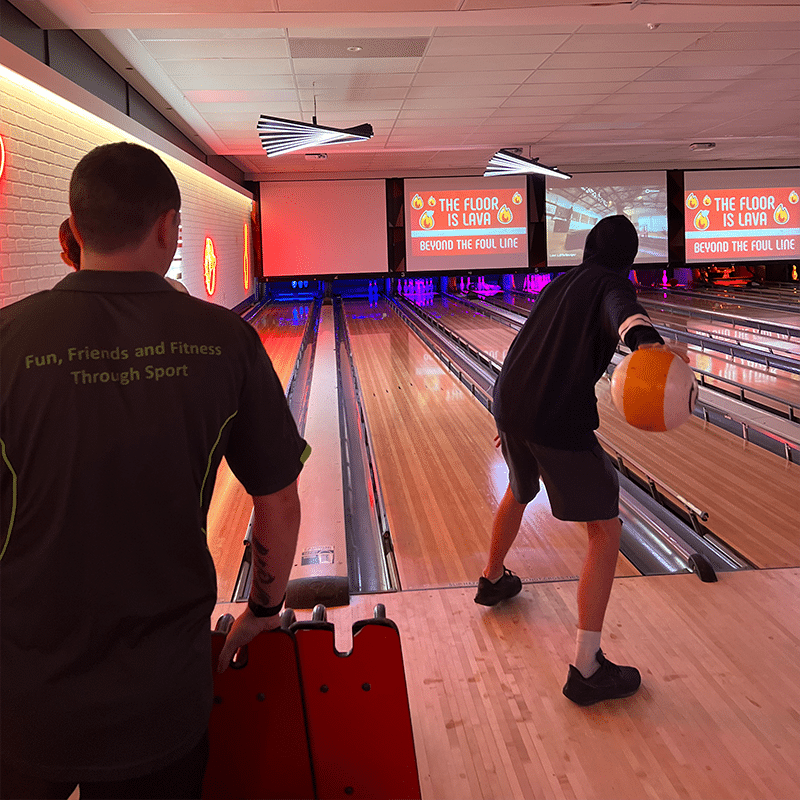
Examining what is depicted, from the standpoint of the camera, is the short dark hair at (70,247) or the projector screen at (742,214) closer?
the short dark hair at (70,247)

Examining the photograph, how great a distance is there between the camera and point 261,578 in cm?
117

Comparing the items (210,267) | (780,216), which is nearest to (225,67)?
(210,267)

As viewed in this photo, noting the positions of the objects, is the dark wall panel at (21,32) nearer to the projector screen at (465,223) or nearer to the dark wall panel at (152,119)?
the dark wall panel at (152,119)

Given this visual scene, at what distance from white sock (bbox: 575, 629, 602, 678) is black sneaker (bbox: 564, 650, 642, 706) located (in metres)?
0.01

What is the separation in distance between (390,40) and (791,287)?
36.6 feet

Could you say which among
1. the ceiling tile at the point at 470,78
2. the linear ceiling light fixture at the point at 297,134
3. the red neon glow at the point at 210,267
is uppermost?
the ceiling tile at the point at 470,78

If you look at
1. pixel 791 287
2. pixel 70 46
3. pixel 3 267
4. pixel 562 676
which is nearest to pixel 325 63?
pixel 70 46

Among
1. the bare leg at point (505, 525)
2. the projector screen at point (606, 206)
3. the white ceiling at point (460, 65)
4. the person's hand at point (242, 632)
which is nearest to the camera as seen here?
the person's hand at point (242, 632)

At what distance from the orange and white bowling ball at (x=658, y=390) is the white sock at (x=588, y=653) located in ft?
1.84

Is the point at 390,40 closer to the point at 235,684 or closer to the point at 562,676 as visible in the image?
the point at 562,676

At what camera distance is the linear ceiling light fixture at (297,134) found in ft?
19.3

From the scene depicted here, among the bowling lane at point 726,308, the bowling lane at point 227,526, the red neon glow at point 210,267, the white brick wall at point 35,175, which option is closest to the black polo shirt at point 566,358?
the bowling lane at point 227,526

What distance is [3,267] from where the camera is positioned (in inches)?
143

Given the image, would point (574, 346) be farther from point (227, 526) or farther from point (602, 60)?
point (602, 60)
